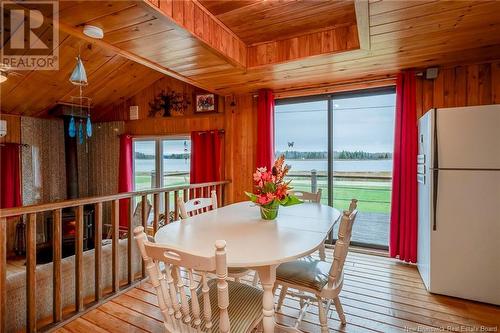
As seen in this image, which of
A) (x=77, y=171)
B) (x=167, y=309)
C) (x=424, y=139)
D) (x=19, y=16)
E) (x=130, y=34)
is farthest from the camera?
(x=77, y=171)

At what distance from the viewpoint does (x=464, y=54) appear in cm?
269

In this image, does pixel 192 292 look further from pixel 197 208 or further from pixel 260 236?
pixel 197 208

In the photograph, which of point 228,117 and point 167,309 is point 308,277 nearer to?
point 167,309

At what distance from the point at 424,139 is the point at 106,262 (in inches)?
132

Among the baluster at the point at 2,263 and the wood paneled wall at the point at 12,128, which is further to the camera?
the wood paneled wall at the point at 12,128

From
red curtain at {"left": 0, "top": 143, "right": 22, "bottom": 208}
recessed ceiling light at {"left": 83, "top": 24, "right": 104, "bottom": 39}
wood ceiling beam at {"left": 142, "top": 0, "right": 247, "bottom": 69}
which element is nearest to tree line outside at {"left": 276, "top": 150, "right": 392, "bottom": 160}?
wood ceiling beam at {"left": 142, "top": 0, "right": 247, "bottom": 69}

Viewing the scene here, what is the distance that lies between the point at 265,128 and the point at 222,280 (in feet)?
9.97

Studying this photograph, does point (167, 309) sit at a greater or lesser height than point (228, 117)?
lesser

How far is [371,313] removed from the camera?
2.16 m

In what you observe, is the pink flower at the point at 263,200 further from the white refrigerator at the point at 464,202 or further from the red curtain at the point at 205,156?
the red curtain at the point at 205,156

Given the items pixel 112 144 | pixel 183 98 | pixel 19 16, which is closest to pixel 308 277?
pixel 19 16

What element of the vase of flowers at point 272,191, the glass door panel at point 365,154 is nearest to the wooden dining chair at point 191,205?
the vase of flowers at point 272,191

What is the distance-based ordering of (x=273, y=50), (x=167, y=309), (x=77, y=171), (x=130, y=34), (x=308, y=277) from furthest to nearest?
(x=77, y=171), (x=273, y=50), (x=130, y=34), (x=308, y=277), (x=167, y=309)

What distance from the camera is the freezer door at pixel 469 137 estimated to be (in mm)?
2191
